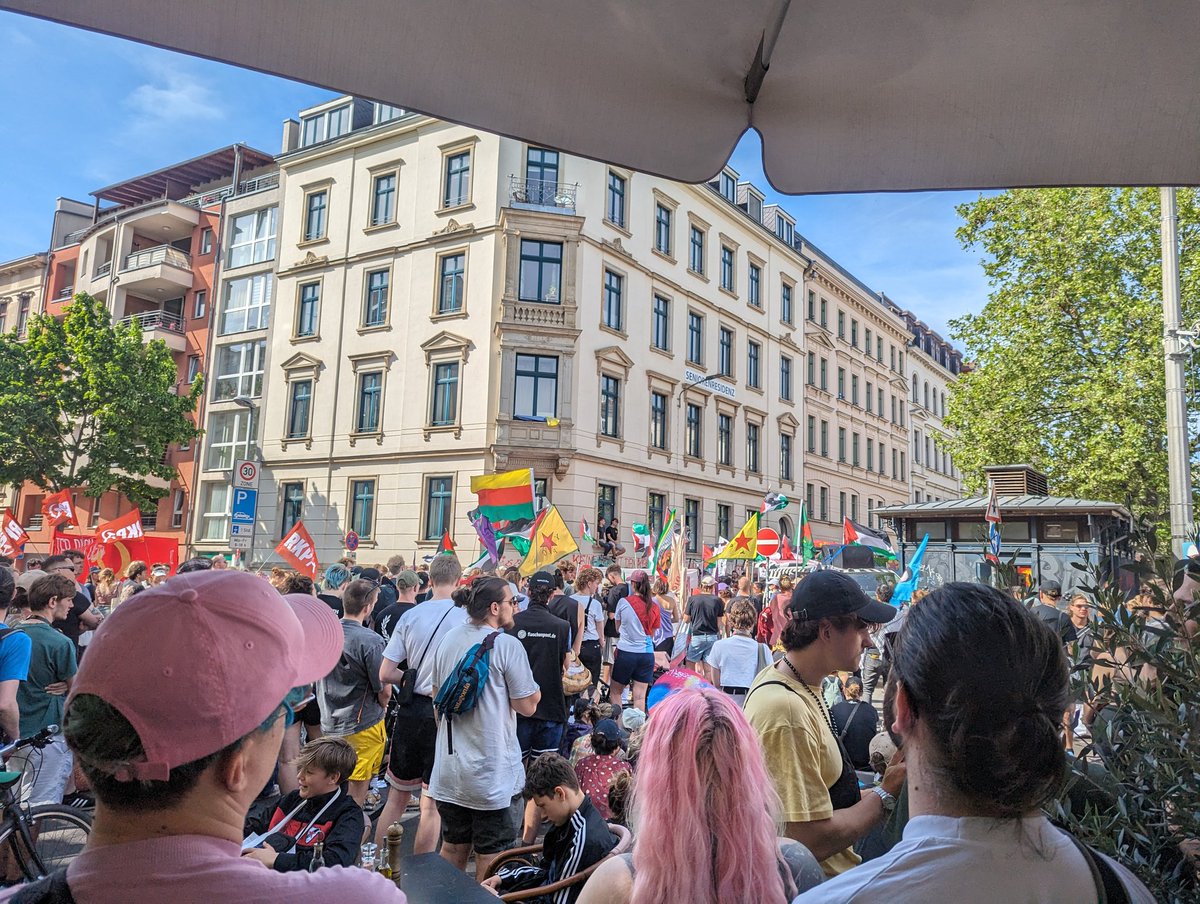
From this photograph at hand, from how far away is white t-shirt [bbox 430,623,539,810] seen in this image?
478cm

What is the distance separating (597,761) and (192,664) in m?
4.38

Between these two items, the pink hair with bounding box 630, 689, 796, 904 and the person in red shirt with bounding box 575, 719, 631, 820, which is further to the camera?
the person in red shirt with bounding box 575, 719, 631, 820

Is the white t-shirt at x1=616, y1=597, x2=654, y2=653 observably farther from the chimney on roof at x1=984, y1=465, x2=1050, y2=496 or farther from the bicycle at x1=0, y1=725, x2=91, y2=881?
the chimney on roof at x1=984, y1=465, x2=1050, y2=496

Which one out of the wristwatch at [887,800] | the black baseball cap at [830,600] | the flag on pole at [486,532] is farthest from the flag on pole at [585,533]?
the wristwatch at [887,800]

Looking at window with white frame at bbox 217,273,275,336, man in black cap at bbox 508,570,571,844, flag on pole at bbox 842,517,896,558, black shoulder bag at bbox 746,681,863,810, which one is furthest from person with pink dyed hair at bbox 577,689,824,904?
window with white frame at bbox 217,273,275,336

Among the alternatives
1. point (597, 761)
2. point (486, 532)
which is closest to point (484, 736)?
point (597, 761)

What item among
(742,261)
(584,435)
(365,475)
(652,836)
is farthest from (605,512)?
(652,836)

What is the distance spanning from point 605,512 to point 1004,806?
26279 millimetres

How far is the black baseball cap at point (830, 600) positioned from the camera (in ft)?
9.65

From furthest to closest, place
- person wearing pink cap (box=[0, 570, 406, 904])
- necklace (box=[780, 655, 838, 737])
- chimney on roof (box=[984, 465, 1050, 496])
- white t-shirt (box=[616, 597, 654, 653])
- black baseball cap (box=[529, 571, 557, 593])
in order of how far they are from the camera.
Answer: chimney on roof (box=[984, 465, 1050, 496]), white t-shirt (box=[616, 597, 654, 653]), black baseball cap (box=[529, 571, 557, 593]), necklace (box=[780, 655, 838, 737]), person wearing pink cap (box=[0, 570, 406, 904])

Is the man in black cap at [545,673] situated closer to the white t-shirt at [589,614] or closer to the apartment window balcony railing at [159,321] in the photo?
the white t-shirt at [589,614]

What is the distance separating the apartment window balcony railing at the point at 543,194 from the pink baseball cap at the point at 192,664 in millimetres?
26894

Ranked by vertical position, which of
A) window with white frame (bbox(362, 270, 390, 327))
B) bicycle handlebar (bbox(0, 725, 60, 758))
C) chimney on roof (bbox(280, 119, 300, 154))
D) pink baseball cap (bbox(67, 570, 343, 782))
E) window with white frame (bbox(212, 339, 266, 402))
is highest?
chimney on roof (bbox(280, 119, 300, 154))

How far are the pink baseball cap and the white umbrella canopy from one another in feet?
4.12
